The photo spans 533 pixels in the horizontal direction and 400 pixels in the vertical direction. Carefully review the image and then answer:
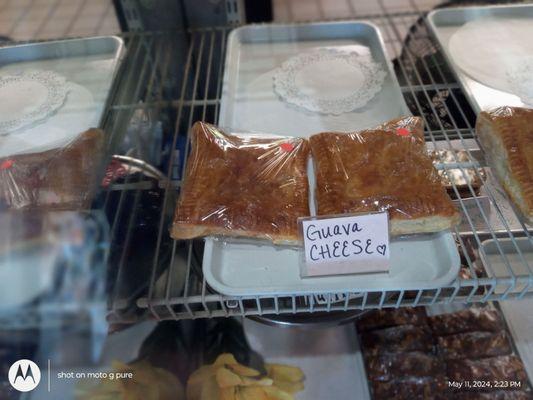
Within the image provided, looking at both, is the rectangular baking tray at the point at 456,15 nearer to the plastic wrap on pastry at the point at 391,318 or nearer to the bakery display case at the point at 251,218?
the bakery display case at the point at 251,218

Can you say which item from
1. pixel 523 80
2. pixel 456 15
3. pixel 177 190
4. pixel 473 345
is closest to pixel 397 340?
pixel 473 345

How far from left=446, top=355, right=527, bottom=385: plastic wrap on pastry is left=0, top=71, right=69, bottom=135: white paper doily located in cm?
110

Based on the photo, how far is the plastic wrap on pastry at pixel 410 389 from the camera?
934 mm

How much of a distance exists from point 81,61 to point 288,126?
592 millimetres

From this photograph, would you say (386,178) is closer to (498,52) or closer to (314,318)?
(314,318)

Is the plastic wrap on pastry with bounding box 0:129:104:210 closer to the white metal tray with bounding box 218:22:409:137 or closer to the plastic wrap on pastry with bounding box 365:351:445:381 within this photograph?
the white metal tray with bounding box 218:22:409:137

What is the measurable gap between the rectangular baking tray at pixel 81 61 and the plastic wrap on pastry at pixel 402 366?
0.85m

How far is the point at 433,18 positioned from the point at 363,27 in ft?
0.73

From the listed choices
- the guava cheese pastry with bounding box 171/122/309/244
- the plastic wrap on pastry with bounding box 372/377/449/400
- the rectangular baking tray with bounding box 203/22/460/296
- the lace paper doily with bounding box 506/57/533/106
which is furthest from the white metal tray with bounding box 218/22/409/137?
the plastic wrap on pastry with bounding box 372/377/449/400

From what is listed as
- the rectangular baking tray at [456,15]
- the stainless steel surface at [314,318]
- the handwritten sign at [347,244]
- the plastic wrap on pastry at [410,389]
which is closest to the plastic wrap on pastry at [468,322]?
the plastic wrap on pastry at [410,389]

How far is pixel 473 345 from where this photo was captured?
1.00m

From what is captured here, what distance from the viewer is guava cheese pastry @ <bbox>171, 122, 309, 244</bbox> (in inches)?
31.5

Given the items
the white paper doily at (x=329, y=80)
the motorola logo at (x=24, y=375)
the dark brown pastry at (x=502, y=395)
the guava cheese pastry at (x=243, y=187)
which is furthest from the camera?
the white paper doily at (x=329, y=80)

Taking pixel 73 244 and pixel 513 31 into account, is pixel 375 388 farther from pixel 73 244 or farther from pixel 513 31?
pixel 513 31
